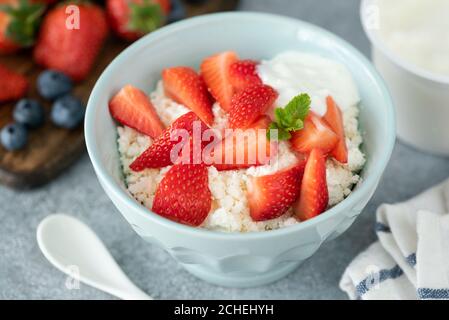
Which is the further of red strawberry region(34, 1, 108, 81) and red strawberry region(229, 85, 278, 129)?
red strawberry region(34, 1, 108, 81)

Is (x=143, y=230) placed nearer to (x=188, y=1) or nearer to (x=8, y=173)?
(x=8, y=173)

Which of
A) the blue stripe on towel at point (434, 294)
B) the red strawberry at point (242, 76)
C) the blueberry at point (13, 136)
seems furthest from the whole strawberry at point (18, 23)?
the blue stripe on towel at point (434, 294)

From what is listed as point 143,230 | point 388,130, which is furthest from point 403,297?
point 143,230

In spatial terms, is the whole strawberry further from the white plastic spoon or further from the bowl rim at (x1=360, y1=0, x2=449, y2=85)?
the bowl rim at (x1=360, y1=0, x2=449, y2=85)

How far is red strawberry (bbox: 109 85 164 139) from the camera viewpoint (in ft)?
4.26

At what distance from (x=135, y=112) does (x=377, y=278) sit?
546 millimetres

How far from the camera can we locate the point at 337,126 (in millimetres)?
1283

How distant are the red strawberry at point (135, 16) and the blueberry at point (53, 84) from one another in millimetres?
216

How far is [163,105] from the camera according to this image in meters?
1.36

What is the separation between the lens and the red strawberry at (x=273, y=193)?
3.84ft

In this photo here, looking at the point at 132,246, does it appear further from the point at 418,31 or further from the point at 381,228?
the point at 418,31

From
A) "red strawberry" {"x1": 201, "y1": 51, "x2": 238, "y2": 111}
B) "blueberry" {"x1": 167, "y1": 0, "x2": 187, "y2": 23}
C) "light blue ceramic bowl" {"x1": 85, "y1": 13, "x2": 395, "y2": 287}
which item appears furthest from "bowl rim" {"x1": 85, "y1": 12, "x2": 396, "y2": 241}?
"blueberry" {"x1": 167, "y1": 0, "x2": 187, "y2": 23}

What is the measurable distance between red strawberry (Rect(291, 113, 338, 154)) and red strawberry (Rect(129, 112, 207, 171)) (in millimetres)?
165

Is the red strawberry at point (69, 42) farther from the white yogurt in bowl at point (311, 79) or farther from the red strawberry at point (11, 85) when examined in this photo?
the white yogurt in bowl at point (311, 79)
